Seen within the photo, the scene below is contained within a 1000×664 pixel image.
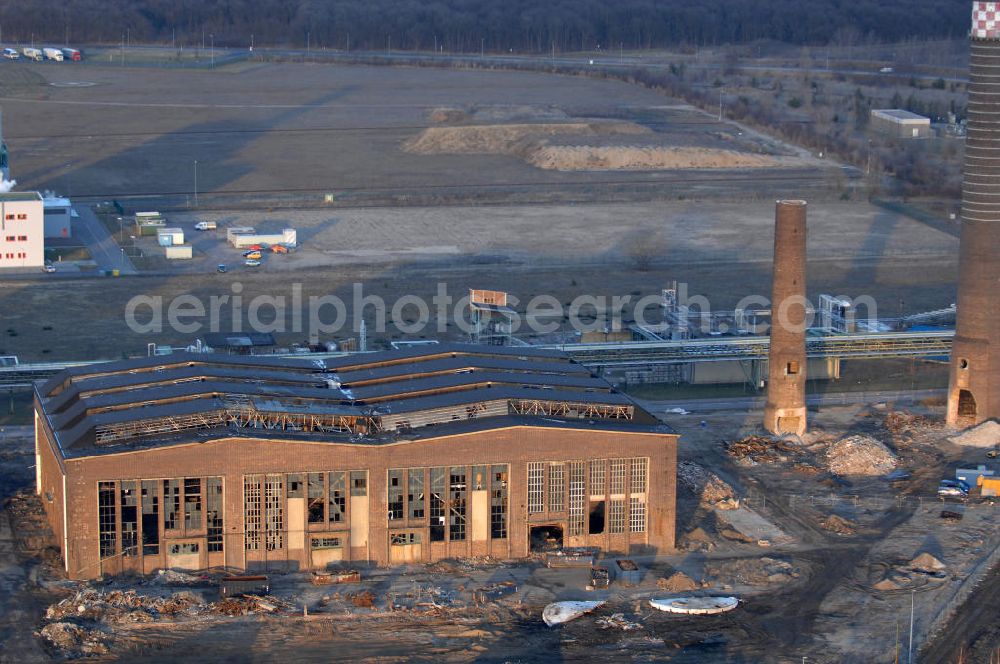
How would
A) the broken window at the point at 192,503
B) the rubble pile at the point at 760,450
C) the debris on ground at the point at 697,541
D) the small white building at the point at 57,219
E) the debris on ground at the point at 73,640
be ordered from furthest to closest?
the small white building at the point at 57,219 < the rubble pile at the point at 760,450 < the debris on ground at the point at 697,541 < the broken window at the point at 192,503 < the debris on ground at the point at 73,640

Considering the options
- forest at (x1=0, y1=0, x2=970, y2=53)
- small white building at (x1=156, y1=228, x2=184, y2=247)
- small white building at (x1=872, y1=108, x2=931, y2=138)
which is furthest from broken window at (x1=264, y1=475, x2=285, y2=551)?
forest at (x1=0, y1=0, x2=970, y2=53)

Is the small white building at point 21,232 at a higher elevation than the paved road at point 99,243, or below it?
higher

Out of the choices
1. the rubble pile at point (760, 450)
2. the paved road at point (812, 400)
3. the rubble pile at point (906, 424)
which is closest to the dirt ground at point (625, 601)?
the rubble pile at point (760, 450)

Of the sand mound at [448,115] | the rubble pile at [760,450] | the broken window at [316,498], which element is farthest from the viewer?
the sand mound at [448,115]

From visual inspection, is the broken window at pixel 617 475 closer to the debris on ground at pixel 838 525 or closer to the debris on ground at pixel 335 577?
the debris on ground at pixel 838 525

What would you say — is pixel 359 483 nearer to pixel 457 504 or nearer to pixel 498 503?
pixel 457 504

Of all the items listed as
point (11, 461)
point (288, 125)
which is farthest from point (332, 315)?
point (288, 125)

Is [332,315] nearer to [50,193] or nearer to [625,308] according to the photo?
[625,308]
